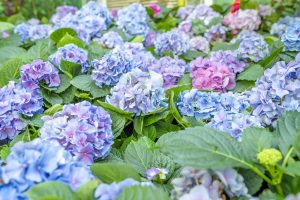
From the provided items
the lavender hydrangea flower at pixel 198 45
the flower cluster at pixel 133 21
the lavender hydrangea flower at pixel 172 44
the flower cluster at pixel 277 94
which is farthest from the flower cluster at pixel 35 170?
the flower cluster at pixel 133 21

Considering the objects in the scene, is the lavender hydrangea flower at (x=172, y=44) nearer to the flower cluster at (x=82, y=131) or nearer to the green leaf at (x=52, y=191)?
the flower cluster at (x=82, y=131)

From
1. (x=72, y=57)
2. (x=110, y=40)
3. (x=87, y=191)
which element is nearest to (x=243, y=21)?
(x=110, y=40)

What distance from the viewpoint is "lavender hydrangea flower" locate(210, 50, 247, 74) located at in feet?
6.49

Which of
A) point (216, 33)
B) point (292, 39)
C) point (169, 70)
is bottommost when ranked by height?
point (216, 33)

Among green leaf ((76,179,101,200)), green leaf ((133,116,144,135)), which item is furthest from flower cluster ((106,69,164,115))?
green leaf ((76,179,101,200))

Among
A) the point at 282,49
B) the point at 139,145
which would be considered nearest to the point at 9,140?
the point at 139,145

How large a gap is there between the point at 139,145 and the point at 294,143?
Result: 488 mm

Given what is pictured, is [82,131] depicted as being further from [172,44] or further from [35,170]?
[172,44]

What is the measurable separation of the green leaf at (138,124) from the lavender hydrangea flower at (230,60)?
58cm

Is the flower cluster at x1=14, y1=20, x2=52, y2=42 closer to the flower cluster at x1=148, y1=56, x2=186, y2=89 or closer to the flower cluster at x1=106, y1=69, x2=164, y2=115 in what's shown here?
the flower cluster at x1=148, y1=56, x2=186, y2=89

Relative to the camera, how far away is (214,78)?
6.25 ft

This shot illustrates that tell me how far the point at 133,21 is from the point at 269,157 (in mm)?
2054

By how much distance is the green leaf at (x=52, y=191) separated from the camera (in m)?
0.84

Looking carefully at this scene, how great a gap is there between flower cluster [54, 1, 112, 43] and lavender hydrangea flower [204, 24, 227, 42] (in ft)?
2.02
